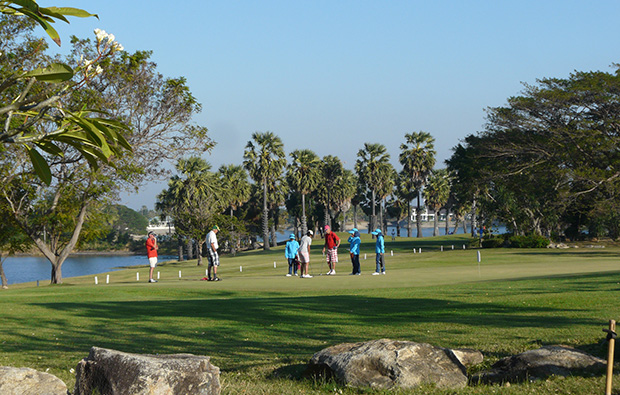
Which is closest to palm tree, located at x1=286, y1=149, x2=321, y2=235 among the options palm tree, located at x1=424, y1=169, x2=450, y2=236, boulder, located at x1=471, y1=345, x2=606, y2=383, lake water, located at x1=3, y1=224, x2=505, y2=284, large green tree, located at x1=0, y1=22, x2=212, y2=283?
lake water, located at x1=3, y1=224, x2=505, y2=284

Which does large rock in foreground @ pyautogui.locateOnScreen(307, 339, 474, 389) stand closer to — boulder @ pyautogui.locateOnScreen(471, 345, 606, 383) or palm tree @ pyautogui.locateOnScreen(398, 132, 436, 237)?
boulder @ pyautogui.locateOnScreen(471, 345, 606, 383)

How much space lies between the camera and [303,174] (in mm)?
95375

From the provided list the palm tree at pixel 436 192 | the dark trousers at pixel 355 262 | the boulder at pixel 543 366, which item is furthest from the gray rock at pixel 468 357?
the palm tree at pixel 436 192

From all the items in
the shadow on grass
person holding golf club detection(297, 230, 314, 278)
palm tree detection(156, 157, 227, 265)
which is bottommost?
the shadow on grass

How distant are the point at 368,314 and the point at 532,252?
3773 cm

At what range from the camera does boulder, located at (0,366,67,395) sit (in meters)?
6.58

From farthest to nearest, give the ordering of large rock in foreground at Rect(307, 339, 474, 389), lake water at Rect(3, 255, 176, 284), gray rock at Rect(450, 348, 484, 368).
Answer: lake water at Rect(3, 255, 176, 284)
gray rock at Rect(450, 348, 484, 368)
large rock in foreground at Rect(307, 339, 474, 389)

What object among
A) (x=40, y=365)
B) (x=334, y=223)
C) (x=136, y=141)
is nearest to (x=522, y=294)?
(x=40, y=365)

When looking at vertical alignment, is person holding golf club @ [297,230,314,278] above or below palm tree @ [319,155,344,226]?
below

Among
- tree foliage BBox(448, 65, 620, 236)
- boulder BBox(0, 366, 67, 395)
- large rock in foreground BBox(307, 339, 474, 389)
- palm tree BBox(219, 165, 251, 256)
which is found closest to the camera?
boulder BBox(0, 366, 67, 395)

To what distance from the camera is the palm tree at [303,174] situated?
93812 millimetres

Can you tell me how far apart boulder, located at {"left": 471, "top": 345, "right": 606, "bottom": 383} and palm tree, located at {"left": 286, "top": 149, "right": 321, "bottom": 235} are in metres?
85.4

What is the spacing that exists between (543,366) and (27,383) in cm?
591

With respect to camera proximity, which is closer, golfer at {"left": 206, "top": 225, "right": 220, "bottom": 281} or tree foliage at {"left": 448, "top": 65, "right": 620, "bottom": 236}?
golfer at {"left": 206, "top": 225, "right": 220, "bottom": 281}
